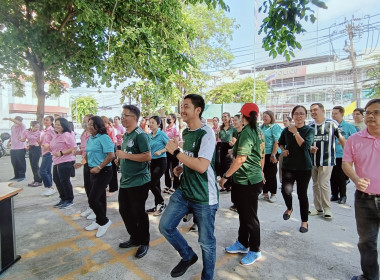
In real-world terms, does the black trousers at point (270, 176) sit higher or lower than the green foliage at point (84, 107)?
lower

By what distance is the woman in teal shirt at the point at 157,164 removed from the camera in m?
4.45

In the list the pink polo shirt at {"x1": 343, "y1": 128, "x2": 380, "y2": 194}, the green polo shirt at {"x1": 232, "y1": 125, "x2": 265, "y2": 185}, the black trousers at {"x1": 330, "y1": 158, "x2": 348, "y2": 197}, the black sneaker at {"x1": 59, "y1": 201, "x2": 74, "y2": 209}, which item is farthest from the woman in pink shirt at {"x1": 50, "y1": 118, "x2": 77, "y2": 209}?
the black trousers at {"x1": 330, "y1": 158, "x2": 348, "y2": 197}

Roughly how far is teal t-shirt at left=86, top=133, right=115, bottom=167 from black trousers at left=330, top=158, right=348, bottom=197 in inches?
183

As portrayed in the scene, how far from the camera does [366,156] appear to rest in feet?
7.75

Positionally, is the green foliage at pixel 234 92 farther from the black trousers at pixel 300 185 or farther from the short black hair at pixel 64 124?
the black trousers at pixel 300 185

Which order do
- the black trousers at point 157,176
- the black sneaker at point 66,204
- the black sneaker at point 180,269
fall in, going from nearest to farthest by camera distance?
the black sneaker at point 180,269 → the black trousers at point 157,176 → the black sneaker at point 66,204

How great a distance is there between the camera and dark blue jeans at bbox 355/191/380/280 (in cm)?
229

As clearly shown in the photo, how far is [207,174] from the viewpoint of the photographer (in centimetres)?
227

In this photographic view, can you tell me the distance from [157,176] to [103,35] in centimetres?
373

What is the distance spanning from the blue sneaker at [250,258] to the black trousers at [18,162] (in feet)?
24.4

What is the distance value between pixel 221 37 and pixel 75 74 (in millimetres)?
13045

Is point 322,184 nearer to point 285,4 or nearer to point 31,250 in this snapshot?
point 285,4

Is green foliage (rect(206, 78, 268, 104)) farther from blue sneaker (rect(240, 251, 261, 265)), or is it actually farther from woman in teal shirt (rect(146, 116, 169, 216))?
blue sneaker (rect(240, 251, 261, 265))

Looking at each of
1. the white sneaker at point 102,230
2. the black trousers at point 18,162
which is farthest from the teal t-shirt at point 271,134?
the black trousers at point 18,162
